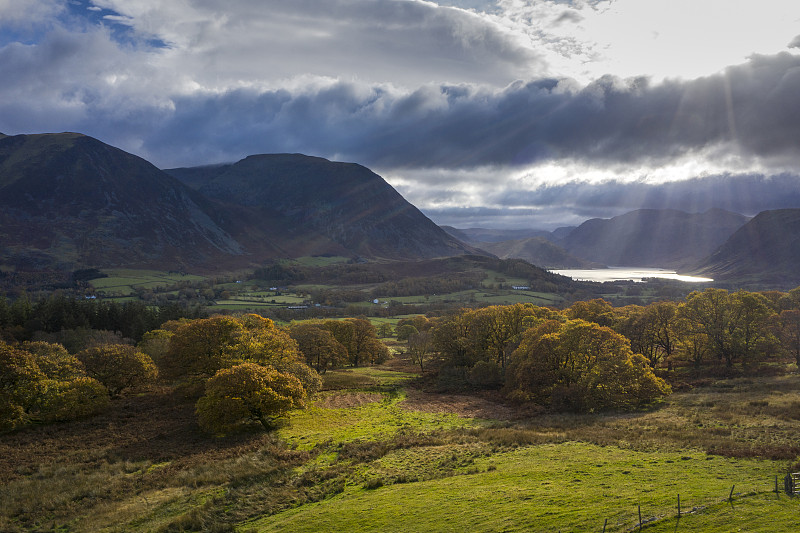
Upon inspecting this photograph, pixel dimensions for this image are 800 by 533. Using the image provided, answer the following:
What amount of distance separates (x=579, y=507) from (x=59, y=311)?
119 metres

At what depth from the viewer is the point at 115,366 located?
5959cm

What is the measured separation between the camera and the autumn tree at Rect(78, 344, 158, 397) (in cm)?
5872

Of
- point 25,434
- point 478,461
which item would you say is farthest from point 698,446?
point 25,434

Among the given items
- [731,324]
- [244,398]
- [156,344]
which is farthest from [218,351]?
[731,324]

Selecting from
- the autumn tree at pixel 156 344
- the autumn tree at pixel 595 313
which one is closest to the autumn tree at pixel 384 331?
the autumn tree at pixel 595 313

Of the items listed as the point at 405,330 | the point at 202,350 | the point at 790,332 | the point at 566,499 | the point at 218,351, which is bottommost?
the point at 405,330

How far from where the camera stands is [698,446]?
3052 centimetres

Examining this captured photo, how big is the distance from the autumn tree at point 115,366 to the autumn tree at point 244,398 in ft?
75.1

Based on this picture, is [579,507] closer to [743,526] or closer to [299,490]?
[743,526]

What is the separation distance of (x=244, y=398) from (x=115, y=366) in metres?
28.5

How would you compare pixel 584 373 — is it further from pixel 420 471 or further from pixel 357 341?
pixel 357 341

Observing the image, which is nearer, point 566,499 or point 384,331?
point 566,499

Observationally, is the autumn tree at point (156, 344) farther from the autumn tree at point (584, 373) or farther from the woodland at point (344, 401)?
the autumn tree at point (584, 373)

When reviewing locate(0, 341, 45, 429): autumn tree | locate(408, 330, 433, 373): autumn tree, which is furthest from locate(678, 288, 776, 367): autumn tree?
locate(0, 341, 45, 429): autumn tree
